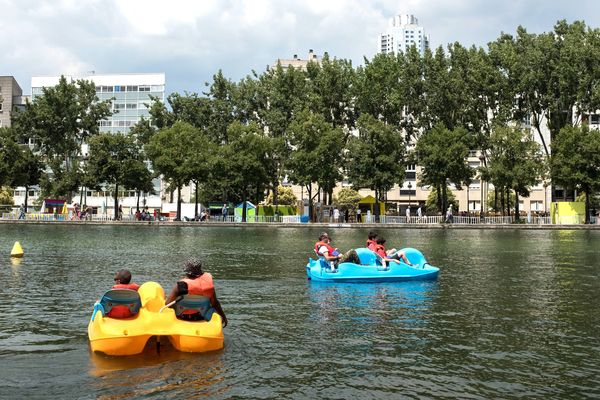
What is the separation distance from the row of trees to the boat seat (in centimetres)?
5837

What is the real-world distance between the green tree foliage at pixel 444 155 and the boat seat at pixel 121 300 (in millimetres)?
58526

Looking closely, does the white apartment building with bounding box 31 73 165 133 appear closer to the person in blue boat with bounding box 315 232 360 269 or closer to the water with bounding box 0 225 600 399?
the water with bounding box 0 225 600 399

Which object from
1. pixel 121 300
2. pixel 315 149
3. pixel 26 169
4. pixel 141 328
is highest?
pixel 315 149

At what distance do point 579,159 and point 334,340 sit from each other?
59.2m

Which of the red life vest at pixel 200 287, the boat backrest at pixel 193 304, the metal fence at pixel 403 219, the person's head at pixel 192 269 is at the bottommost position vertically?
the boat backrest at pixel 193 304

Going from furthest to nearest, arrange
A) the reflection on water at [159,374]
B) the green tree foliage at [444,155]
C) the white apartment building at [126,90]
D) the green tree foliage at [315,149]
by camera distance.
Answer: the white apartment building at [126,90]
the green tree foliage at [315,149]
the green tree foliage at [444,155]
the reflection on water at [159,374]

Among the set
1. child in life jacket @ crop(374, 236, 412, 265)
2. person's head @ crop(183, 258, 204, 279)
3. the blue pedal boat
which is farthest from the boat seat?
child in life jacket @ crop(374, 236, 412, 265)

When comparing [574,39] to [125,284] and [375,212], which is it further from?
[125,284]

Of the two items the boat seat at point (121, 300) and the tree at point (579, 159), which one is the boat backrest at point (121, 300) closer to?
the boat seat at point (121, 300)

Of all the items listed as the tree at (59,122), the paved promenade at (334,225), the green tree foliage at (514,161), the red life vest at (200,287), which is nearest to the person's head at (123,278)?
the red life vest at (200,287)

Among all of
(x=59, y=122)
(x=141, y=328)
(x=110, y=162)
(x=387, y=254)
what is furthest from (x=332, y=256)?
(x=59, y=122)

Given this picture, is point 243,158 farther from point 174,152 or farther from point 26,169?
point 26,169

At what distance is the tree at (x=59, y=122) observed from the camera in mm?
81312

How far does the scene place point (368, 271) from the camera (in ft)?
66.4
